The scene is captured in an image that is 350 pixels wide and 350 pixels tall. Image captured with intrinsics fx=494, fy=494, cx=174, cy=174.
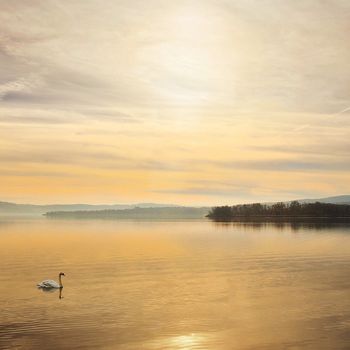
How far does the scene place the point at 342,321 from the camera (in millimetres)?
28578

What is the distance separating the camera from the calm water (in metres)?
25.3

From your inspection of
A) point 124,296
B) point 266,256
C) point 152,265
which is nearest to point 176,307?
point 124,296

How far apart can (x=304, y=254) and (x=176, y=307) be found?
38554 mm

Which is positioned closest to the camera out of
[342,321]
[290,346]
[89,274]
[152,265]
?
[290,346]

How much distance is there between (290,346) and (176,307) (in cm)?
1024

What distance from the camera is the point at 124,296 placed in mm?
36531

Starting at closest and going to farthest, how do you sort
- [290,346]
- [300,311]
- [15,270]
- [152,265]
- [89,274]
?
[290,346]
[300,311]
[89,274]
[15,270]
[152,265]

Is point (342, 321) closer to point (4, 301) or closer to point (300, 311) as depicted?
point (300, 311)

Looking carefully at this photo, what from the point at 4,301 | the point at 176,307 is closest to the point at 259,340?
the point at 176,307

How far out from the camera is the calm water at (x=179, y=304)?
82.9 feet

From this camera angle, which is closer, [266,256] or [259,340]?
[259,340]

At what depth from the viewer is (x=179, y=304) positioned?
3366 centimetres

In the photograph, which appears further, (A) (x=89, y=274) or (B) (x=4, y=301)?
(A) (x=89, y=274)

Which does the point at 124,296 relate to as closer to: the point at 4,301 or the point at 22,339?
the point at 4,301
